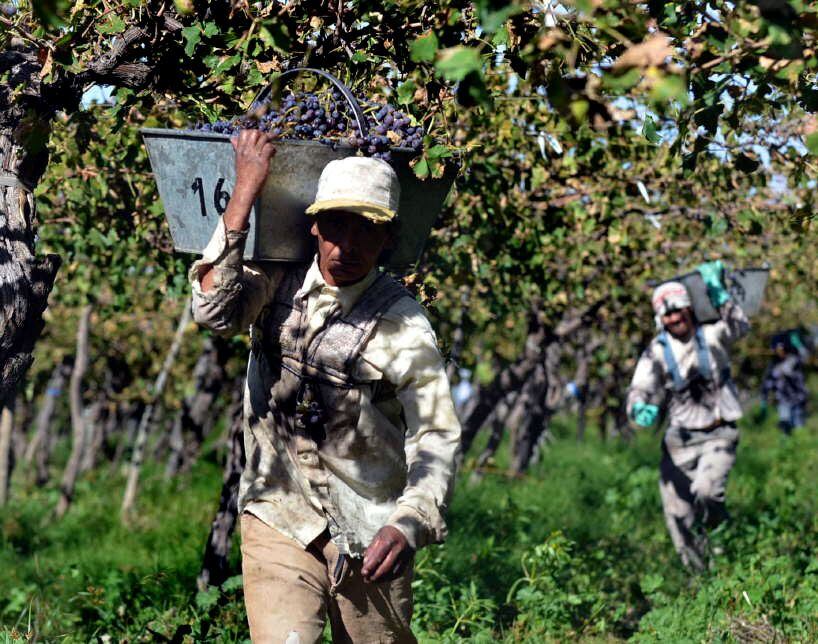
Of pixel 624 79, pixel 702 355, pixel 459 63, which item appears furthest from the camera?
pixel 702 355

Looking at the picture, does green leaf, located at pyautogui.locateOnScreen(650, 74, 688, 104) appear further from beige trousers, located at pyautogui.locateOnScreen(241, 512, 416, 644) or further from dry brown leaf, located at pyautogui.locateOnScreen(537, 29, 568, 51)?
beige trousers, located at pyautogui.locateOnScreen(241, 512, 416, 644)

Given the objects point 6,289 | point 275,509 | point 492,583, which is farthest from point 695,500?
point 6,289

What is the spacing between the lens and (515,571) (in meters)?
7.53

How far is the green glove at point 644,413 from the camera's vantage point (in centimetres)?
816

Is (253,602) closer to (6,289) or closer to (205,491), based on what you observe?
(6,289)

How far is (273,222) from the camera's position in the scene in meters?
3.76

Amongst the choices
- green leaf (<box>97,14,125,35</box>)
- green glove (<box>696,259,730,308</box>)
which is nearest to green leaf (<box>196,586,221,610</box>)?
green leaf (<box>97,14,125,35</box>)

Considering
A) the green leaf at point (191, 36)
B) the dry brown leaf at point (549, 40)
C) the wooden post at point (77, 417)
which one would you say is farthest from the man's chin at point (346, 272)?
the wooden post at point (77, 417)

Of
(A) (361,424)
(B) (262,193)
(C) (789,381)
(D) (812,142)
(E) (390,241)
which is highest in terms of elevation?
(D) (812,142)

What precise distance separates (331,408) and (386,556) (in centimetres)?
61

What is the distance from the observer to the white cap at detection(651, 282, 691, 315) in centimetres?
805

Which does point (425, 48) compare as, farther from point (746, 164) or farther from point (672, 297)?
point (672, 297)

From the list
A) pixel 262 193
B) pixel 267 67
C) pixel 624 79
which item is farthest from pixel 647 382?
pixel 624 79

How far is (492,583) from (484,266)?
2002 millimetres
